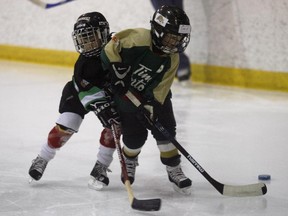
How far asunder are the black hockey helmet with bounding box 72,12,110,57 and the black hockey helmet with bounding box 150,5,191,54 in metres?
0.24

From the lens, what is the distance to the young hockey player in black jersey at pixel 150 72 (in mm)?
2551

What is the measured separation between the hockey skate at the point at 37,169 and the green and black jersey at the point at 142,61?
497 mm

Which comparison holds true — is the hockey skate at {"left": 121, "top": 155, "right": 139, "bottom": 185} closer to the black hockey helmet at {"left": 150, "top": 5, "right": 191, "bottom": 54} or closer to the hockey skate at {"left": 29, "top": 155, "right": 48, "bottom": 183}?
the hockey skate at {"left": 29, "top": 155, "right": 48, "bottom": 183}

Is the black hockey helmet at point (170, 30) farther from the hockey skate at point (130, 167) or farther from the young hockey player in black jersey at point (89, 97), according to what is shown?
the hockey skate at point (130, 167)

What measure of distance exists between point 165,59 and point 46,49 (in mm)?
3768

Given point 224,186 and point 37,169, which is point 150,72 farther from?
point 37,169

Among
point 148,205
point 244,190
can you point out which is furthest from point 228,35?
point 148,205

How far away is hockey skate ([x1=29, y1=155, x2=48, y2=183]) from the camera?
9.20ft

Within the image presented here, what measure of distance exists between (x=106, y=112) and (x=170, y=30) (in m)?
0.40

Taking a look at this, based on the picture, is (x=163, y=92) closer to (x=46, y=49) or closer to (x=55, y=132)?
(x=55, y=132)

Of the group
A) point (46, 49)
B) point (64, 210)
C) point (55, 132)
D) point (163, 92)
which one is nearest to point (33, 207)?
point (64, 210)

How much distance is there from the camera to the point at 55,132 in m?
2.85

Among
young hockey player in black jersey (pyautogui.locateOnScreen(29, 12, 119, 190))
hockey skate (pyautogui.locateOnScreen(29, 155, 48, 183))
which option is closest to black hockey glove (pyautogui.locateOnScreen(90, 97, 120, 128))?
young hockey player in black jersey (pyautogui.locateOnScreen(29, 12, 119, 190))

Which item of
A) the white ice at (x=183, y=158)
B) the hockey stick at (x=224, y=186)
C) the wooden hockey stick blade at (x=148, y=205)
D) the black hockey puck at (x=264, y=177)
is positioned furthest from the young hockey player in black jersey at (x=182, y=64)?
the wooden hockey stick blade at (x=148, y=205)
